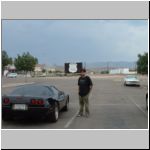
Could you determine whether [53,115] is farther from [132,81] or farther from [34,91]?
[132,81]

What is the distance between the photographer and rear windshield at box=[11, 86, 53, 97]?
37.5 ft

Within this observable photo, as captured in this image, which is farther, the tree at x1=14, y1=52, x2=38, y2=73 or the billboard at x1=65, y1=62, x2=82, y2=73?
the tree at x1=14, y1=52, x2=38, y2=73

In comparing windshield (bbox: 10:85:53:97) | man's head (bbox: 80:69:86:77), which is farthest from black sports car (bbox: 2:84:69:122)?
man's head (bbox: 80:69:86:77)

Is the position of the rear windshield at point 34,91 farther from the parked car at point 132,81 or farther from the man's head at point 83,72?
the parked car at point 132,81

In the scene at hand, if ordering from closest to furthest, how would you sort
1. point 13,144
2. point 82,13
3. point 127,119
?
1. point 13,144
2. point 82,13
3. point 127,119

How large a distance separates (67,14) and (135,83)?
2955cm

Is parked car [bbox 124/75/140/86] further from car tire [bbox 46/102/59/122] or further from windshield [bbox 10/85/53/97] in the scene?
car tire [bbox 46/102/59/122]

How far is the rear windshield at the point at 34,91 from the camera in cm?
1143

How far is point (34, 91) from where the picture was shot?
1161 centimetres

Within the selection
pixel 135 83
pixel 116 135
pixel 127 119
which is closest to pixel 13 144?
pixel 116 135

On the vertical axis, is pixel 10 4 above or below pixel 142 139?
above

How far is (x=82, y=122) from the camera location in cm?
1099

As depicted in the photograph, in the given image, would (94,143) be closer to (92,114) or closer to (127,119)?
(127,119)

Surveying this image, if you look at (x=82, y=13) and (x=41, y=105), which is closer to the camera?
(x=82, y=13)
